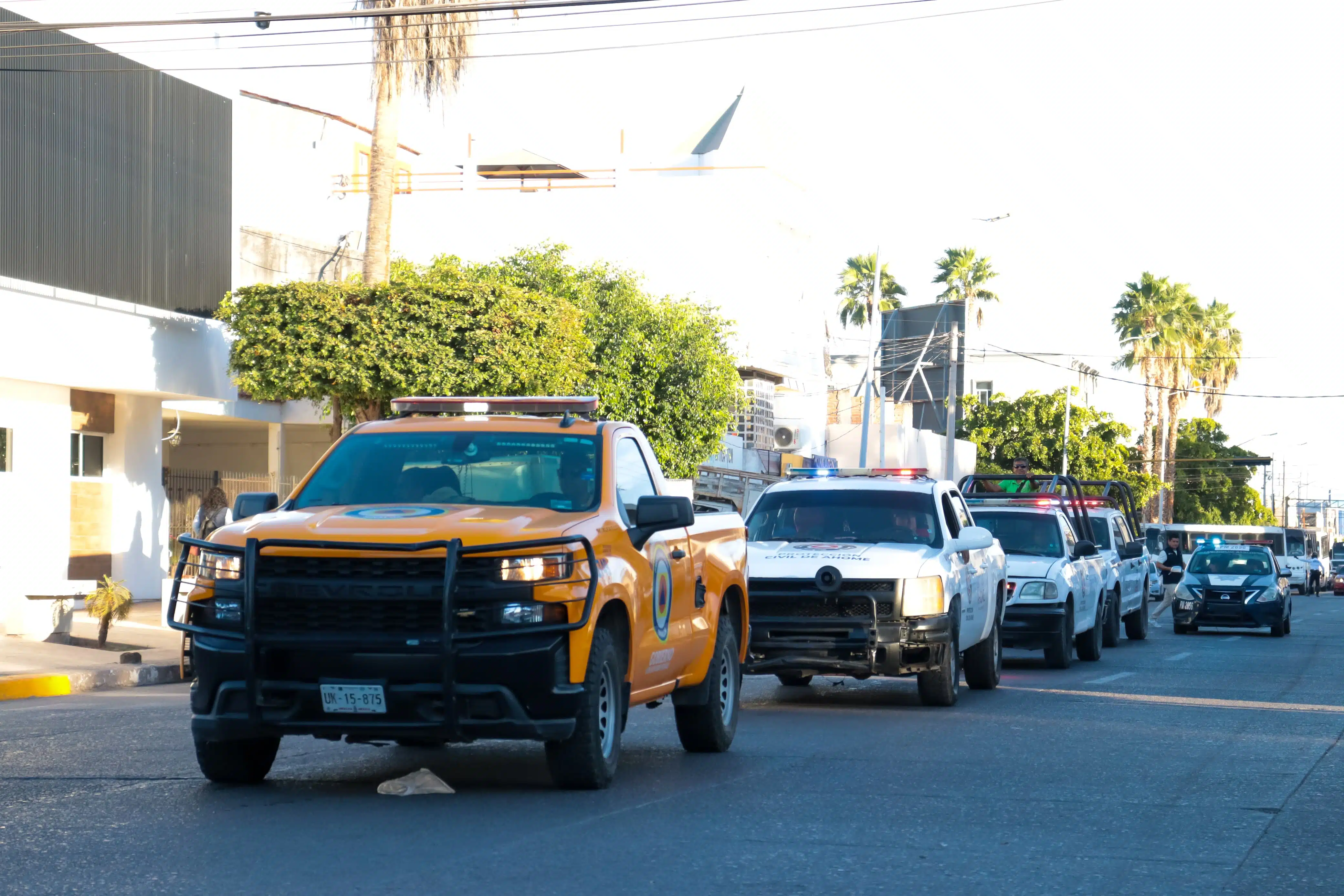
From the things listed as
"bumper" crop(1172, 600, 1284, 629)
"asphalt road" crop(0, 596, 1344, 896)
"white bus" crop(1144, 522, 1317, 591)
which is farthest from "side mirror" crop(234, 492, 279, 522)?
"white bus" crop(1144, 522, 1317, 591)

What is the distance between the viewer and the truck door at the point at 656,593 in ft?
28.9

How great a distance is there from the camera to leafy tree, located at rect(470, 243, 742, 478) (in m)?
33.4

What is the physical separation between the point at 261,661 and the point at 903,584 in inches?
262

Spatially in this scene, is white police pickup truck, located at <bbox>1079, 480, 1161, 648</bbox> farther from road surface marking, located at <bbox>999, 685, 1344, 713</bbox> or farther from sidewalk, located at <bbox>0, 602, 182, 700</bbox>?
sidewalk, located at <bbox>0, 602, 182, 700</bbox>

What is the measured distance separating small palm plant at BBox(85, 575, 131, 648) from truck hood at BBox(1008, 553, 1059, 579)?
10353 mm

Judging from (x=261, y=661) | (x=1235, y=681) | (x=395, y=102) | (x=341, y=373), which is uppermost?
(x=395, y=102)

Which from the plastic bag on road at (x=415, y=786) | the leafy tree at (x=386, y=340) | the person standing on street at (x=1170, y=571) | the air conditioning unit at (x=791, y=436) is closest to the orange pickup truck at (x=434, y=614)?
the plastic bag on road at (x=415, y=786)

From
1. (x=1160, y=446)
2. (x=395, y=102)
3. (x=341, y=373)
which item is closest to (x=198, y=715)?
(x=341, y=373)

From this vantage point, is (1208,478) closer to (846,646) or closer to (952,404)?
(952,404)

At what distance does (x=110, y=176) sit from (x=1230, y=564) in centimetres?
2061

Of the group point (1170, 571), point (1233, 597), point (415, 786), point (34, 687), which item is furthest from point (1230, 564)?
point (415, 786)

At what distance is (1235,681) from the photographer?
1777cm

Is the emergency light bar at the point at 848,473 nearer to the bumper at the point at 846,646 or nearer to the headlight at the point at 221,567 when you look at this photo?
the bumper at the point at 846,646

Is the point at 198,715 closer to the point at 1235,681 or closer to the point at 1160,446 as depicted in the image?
the point at 1235,681
